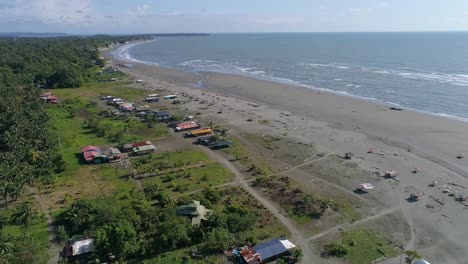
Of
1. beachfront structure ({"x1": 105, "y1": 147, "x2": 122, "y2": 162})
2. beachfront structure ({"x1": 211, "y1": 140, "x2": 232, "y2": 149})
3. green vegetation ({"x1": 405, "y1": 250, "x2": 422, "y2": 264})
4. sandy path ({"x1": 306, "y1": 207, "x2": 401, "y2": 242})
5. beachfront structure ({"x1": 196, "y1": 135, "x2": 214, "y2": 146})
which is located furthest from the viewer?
beachfront structure ({"x1": 196, "y1": 135, "x2": 214, "y2": 146})

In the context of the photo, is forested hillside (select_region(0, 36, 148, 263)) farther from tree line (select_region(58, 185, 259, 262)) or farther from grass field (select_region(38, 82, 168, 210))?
tree line (select_region(58, 185, 259, 262))

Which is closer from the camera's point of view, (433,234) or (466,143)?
(433,234)

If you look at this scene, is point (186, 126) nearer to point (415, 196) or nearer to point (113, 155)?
point (113, 155)

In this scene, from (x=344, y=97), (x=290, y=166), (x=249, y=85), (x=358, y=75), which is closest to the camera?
(x=290, y=166)

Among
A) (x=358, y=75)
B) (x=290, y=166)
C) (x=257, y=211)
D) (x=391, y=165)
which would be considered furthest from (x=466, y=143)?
(x=358, y=75)

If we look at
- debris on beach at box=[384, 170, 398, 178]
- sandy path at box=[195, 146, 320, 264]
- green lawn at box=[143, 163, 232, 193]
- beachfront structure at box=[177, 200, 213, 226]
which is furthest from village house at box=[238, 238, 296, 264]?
debris on beach at box=[384, 170, 398, 178]

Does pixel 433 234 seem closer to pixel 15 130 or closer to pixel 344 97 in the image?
pixel 15 130

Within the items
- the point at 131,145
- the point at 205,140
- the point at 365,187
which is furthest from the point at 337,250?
the point at 131,145
